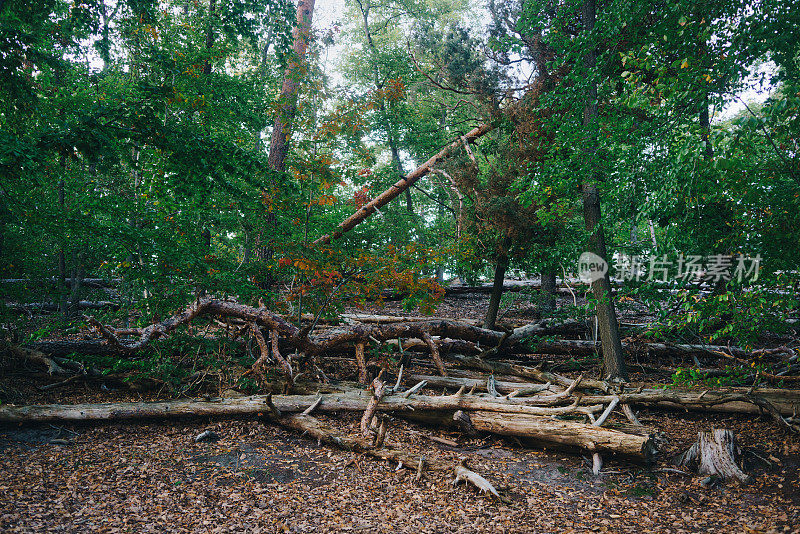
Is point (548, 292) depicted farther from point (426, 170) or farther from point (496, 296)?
point (426, 170)

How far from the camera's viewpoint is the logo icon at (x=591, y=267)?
788cm

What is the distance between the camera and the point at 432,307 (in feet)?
28.6

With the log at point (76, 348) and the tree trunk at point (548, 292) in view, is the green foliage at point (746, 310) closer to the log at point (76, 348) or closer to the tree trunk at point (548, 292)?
the tree trunk at point (548, 292)

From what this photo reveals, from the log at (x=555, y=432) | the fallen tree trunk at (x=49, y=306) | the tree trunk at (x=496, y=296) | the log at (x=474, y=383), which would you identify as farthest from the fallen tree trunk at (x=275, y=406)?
the fallen tree trunk at (x=49, y=306)

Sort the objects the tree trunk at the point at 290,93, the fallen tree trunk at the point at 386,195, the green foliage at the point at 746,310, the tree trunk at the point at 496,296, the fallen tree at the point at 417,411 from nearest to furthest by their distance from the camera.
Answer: the green foliage at the point at 746,310
the fallen tree at the point at 417,411
the tree trunk at the point at 290,93
the tree trunk at the point at 496,296
the fallen tree trunk at the point at 386,195

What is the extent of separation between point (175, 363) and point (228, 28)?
569 cm

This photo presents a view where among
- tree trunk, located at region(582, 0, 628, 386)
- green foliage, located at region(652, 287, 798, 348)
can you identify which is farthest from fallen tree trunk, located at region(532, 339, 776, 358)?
green foliage, located at region(652, 287, 798, 348)

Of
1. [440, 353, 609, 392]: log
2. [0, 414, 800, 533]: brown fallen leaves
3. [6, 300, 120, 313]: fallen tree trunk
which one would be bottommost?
[0, 414, 800, 533]: brown fallen leaves

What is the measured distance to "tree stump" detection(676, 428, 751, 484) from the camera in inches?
198

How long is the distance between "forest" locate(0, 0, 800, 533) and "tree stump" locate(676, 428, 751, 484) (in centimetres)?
3

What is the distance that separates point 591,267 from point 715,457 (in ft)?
12.0

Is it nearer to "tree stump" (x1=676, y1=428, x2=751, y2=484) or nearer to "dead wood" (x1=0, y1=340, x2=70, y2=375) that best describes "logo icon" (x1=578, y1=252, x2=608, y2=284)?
"tree stump" (x1=676, y1=428, x2=751, y2=484)

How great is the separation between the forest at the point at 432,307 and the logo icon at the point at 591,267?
4 cm

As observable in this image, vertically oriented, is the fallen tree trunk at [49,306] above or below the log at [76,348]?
above
